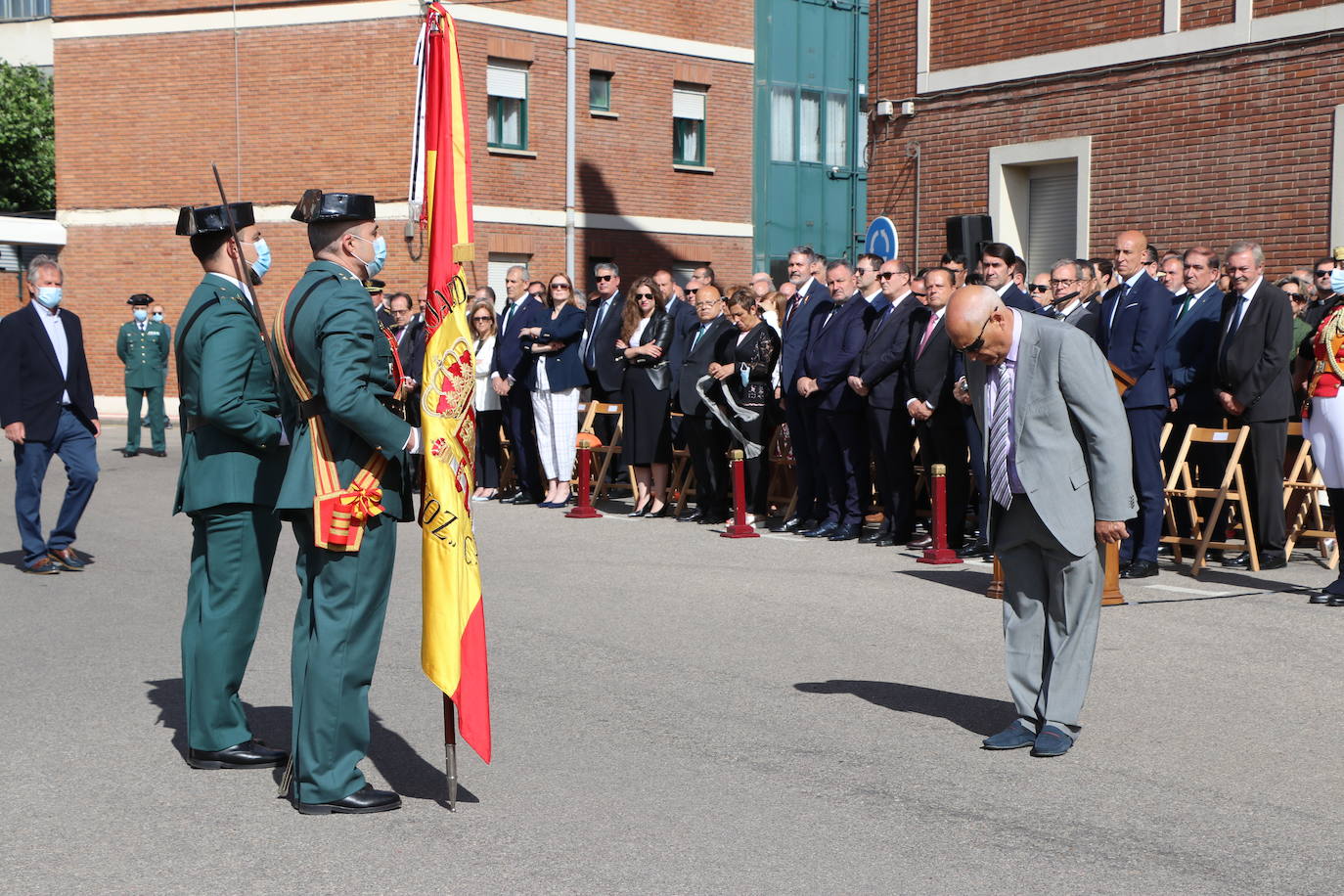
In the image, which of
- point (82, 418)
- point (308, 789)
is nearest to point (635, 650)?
point (308, 789)

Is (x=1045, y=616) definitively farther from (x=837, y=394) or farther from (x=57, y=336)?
(x=57, y=336)

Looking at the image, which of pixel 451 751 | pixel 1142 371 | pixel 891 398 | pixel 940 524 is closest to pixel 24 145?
pixel 891 398

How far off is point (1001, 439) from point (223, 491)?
3136mm

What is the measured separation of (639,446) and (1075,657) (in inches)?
356

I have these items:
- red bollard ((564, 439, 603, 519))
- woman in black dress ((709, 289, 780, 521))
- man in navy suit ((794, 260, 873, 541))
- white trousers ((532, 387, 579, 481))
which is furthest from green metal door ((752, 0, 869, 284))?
man in navy suit ((794, 260, 873, 541))

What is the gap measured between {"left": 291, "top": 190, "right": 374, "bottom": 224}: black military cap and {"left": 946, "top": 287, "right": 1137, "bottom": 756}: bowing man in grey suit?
2.36 metres

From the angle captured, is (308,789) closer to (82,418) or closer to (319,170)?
(82,418)

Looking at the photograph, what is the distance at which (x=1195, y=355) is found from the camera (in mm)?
12102

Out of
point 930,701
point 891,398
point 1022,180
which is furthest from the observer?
point 1022,180

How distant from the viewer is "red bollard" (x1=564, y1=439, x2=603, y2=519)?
15.3 metres

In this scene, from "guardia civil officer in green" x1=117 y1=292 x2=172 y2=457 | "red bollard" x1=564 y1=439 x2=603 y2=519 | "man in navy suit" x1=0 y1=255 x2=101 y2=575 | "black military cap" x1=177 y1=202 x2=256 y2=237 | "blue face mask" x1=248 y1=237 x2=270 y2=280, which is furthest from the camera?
"guardia civil officer in green" x1=117 y1=292 x2=172 y2=457

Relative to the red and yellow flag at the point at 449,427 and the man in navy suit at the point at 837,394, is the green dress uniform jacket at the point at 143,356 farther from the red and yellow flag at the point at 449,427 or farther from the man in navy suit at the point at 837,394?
the red and yellow flag at the point at 449,427

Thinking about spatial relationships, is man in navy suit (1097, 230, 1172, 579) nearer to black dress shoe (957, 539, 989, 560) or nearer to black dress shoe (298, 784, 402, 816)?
black dress shoe (957, 539, 989, 560)

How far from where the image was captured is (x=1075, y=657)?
21.9ft
